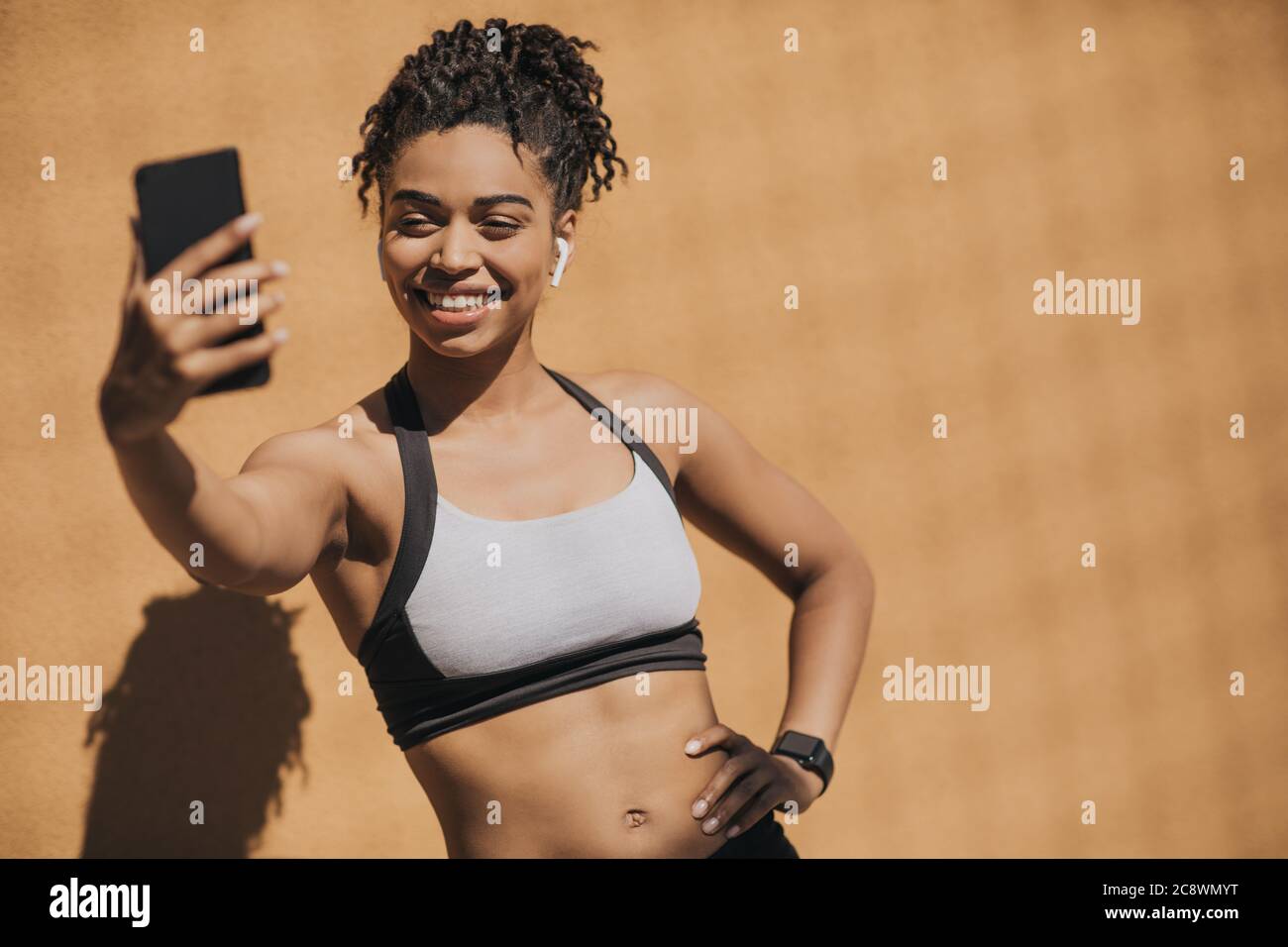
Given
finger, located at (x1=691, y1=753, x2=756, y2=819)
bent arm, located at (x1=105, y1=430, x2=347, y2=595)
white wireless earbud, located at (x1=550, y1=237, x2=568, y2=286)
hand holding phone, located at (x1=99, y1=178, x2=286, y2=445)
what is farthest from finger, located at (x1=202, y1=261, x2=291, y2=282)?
finger, located at (x1=691, y1=753, x2=756, y2=819)

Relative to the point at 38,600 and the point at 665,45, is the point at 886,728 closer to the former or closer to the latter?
the point at 665,45

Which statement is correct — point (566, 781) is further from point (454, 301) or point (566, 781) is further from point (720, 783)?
point (454, 301)

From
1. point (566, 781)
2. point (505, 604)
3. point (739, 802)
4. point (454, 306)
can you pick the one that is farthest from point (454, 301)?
point (739, 802)

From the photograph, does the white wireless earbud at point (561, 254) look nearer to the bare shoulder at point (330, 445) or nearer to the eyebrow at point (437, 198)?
the eyebrow at point (437, 198)

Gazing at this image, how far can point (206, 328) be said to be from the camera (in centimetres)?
84

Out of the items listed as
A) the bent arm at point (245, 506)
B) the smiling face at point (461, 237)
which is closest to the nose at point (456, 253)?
the smiling face at point (461, 237)

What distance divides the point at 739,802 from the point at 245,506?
2.22 feet

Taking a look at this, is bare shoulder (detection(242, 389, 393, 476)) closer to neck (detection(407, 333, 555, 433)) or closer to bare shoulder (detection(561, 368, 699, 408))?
neck (detection(407, 333, 555, 433))

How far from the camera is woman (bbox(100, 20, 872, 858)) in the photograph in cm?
121

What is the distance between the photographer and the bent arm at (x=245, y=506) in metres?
0.88

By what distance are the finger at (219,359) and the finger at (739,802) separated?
30.0 inches

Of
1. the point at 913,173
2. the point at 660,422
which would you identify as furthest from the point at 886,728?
the point at 913,173

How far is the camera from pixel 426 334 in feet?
4.10

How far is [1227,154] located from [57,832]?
223 centimetres
